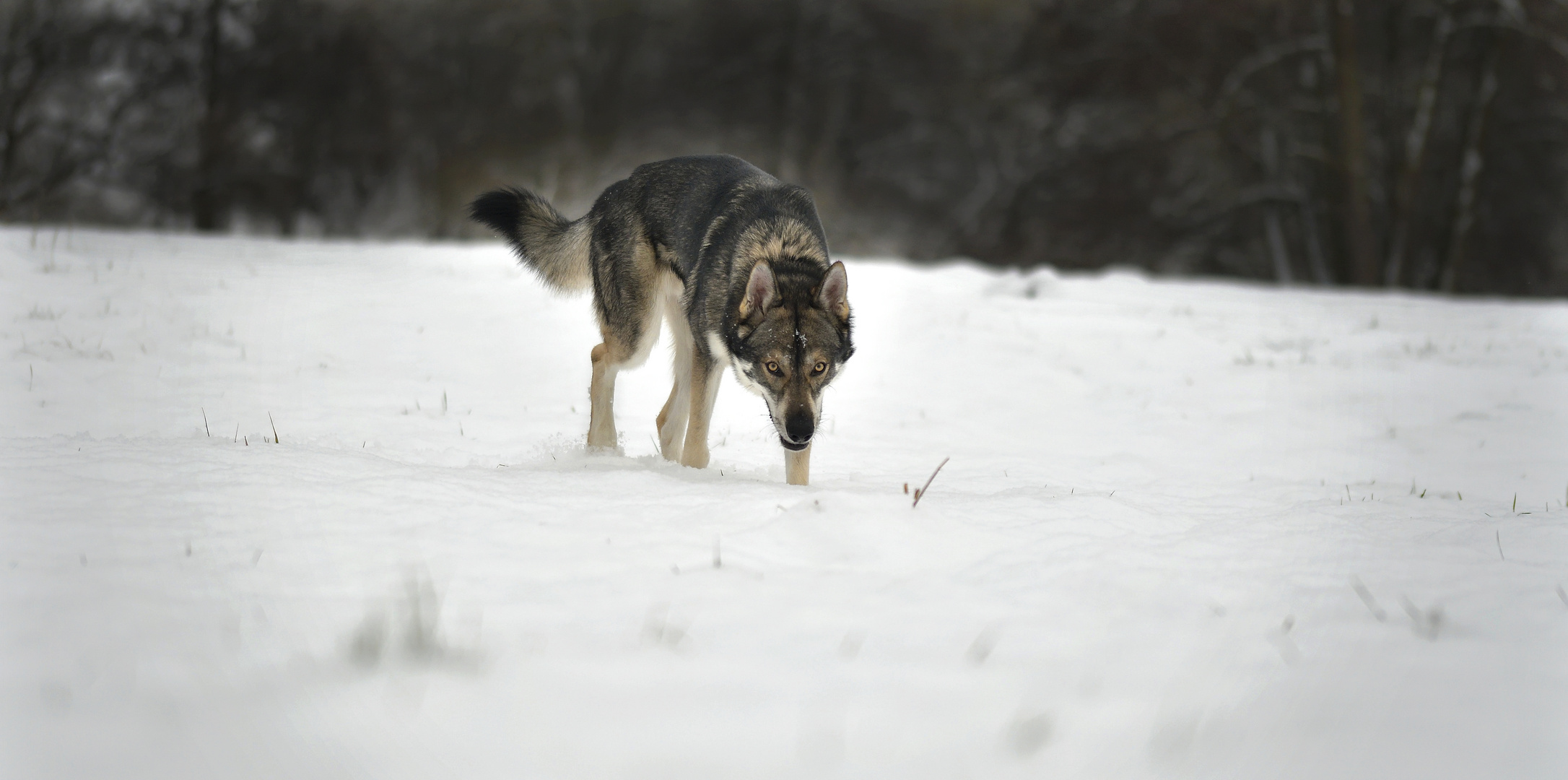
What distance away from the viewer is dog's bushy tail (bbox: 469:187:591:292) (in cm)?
592

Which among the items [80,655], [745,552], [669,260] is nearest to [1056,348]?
[669,260]

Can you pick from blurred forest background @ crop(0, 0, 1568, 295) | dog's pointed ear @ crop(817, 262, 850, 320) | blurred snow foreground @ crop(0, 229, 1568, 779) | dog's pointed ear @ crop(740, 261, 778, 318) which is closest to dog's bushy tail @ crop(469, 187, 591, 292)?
blurred snow foreground @ crop(0, 229, 1568, 779)

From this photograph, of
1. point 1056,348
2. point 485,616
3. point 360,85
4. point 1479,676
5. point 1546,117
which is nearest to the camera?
point 1479,676

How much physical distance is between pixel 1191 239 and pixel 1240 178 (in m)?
1.32

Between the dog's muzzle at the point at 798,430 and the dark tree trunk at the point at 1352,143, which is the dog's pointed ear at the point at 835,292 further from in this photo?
the dark tree trunk at the point at 1352,143

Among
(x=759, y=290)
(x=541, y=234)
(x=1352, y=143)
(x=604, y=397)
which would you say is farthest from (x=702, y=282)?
(x=1352, y=143)

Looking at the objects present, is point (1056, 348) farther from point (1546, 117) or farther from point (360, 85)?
point (360, 85)

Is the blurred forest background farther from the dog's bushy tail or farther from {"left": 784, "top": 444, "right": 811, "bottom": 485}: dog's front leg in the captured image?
{"left": 784, "top": 444, "right": 811, "bottom": 485}: dog's front leg

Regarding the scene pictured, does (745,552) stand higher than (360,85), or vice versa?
(360,85)

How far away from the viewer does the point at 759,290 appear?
443cm

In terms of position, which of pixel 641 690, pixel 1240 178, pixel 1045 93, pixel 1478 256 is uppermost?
pixel 1045 93

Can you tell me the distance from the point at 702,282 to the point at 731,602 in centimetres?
285

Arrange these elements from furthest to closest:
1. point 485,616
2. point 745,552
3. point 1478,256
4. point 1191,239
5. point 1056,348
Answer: point 1191,239 → point 1478,256 → point 1056,348 → point 745,552 → point 485,616

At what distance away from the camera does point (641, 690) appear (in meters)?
1.83
